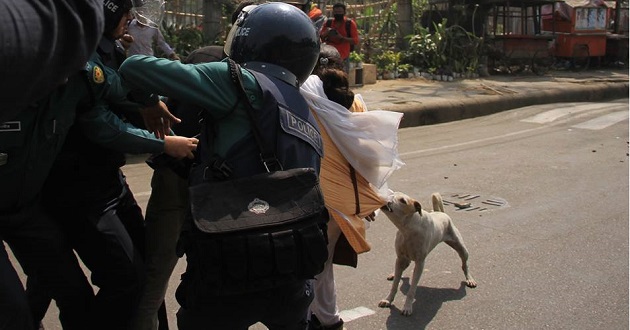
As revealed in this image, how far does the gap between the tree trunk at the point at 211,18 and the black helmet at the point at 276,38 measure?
429 inches

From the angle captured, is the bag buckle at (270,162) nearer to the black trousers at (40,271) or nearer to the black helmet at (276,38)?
the black helmet at (276,38)

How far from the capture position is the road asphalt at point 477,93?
36.1 feet

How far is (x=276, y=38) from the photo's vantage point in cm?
212

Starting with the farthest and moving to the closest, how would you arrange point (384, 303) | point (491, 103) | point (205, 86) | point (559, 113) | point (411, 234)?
point (491, 103), point (559, 113), point (384, 303), point (411, 234), point (205, 86)

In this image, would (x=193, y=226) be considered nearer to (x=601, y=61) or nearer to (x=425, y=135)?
(x=425, y=135)

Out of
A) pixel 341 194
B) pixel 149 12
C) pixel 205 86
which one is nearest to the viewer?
pixel 205 86

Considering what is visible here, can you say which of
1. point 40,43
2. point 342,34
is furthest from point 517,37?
point 40,43

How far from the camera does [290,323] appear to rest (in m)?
2.12

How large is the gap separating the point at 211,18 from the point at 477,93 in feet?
17.6

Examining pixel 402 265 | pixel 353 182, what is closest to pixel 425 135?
pixel 402 265

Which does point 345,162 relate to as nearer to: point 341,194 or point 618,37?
point 341,194

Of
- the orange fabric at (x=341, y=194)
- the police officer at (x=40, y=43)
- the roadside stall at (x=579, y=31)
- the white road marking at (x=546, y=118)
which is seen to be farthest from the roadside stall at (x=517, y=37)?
the police officer at (x=40, y=43)

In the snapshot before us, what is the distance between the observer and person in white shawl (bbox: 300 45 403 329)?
2.82 metres

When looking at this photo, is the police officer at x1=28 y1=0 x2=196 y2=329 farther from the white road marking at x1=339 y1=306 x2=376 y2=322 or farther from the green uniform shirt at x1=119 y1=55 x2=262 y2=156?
the white road marking at x1=339 y1=306 x2=376 y2=322
